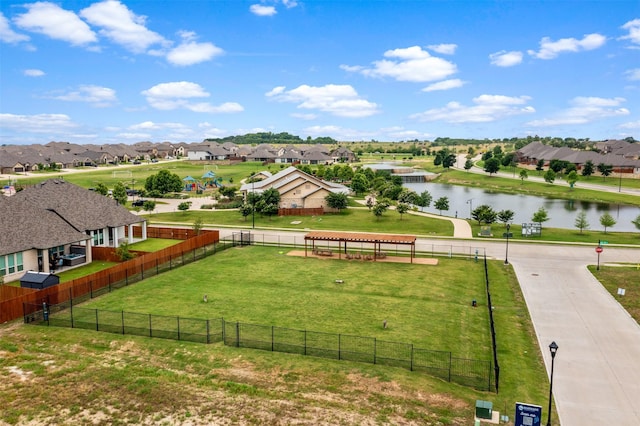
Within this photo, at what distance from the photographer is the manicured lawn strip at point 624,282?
33125 mm

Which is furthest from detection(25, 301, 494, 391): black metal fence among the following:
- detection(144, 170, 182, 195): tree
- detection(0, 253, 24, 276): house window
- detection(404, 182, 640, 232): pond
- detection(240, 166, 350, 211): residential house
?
detection(144, 170, 182, 195): tree

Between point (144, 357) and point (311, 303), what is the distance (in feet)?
39.9

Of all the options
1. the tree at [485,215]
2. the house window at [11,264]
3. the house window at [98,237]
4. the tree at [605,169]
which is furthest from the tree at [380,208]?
the tree at [605,169]

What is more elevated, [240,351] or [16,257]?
[16,257]

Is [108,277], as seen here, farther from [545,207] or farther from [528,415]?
[545,207]

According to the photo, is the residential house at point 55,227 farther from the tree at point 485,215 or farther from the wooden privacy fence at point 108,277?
the tree at point 485,215

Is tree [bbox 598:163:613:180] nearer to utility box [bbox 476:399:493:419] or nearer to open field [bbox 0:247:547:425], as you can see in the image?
open field [bbox 0:247:547:425]

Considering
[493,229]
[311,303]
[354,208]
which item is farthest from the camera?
[354,208]

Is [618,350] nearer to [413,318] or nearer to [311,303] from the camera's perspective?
[413,318]

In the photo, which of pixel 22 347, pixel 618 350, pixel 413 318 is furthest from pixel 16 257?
pixel 618 350

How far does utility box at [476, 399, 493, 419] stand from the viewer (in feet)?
62.3

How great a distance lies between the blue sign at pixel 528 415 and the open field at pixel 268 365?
6.48 ft

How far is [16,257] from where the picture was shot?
38.2 m

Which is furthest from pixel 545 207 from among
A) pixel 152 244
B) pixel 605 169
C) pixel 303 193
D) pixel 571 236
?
pixel 152 244
